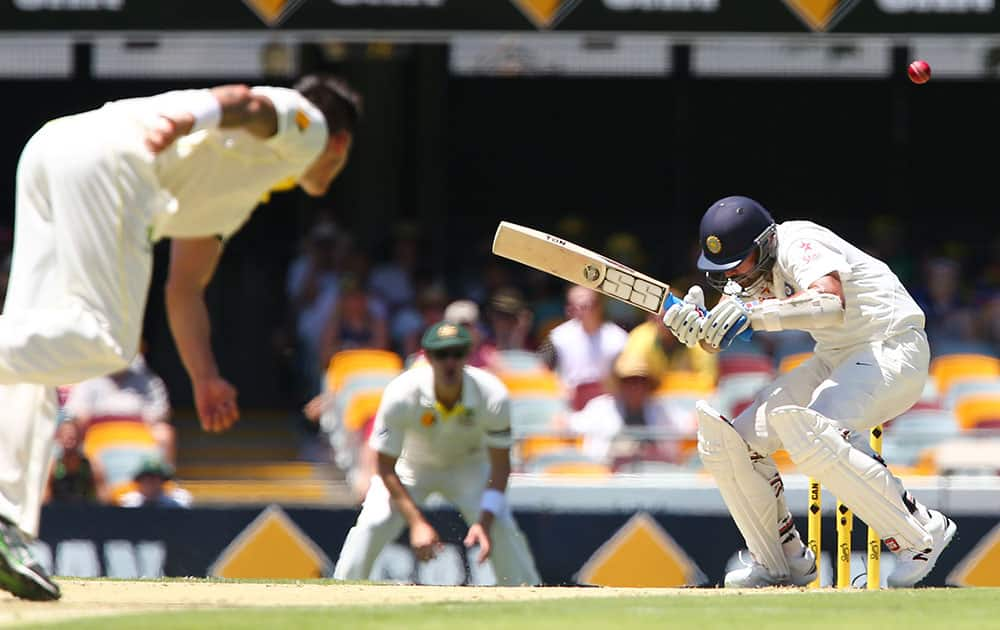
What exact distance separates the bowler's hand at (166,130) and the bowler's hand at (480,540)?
13.1ft

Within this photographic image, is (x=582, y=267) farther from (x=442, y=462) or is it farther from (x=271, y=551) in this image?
(x=271, y=551)

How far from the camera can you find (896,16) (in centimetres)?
1099

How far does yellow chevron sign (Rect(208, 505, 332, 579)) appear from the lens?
9.80m

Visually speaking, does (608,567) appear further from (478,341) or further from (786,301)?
(786,301)

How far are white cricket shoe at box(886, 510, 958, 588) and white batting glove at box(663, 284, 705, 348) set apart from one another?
114 centimetres

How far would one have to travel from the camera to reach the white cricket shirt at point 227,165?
550 cm

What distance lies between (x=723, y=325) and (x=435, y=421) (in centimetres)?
324

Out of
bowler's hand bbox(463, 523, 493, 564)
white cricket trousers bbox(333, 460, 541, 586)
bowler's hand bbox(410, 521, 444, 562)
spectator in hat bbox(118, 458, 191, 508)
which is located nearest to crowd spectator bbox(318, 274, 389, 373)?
spectator in hat bbox(118, 458, 191, 508)

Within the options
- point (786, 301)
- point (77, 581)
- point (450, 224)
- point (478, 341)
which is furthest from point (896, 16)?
point (77, 581)

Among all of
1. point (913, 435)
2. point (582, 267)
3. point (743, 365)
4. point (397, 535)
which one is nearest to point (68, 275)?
point (582, 267)

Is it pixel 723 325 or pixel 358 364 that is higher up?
pixel 723 325

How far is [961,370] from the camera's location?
1114cm

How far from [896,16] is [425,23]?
290 cm

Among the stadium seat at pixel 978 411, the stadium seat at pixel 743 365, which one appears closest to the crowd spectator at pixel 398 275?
the stadium seat at pixel 743 365
